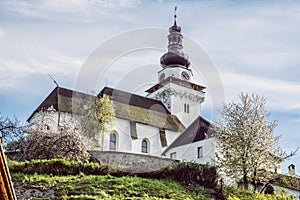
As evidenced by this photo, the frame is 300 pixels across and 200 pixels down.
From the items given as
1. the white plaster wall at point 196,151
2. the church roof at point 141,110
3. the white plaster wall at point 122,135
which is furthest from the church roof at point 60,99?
the white plaster wall at point 196,151

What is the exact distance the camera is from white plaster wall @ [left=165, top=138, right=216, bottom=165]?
123 ft

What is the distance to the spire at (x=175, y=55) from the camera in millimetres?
62781

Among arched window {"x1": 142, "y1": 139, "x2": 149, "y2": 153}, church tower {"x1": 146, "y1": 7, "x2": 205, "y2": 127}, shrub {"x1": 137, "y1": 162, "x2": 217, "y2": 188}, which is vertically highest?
church tower {"x1": 146, "y1": 7, "x2": 205, "y2": 127}

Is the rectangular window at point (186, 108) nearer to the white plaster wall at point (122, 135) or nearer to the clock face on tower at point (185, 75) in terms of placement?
the clock face on tower at point (185, 75)

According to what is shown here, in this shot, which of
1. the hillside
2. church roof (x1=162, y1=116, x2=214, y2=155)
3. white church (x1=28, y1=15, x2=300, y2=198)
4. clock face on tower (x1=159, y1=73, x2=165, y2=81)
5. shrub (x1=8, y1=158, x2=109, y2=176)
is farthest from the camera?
clock face on tower (x1=159, y1=73, x2=165, y2=81)

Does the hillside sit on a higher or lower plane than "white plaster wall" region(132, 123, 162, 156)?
lower

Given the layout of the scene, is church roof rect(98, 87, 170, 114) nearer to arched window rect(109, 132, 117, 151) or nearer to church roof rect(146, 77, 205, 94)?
church roof rect(146, 77, 205, 94)

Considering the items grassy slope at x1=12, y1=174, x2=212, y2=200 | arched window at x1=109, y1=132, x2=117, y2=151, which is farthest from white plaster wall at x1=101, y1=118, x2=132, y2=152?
grassy slope at x1=12, y1=174, x2=212, y2=200

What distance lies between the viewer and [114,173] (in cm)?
2352

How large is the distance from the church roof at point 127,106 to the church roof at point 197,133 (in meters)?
7.47

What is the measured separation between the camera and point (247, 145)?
29.0 meters

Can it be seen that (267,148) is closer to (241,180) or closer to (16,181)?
(241,180)

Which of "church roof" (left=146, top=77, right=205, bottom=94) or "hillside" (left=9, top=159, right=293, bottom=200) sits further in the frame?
"church roof" (left=146, top=77, right=205, bottom=94)

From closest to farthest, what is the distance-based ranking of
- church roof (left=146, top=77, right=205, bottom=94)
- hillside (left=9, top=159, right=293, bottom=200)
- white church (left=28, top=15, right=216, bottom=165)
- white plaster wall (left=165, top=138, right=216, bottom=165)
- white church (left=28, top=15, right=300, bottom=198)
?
hillside (left=9, top=159, right=293, bottom=200) < white plaster wall (left=165, top=138, right=216, bottom=165) < white church (left=28, top=15, right=300, bottom=198) < white church (left=28, top=15, right=216, bottom=165) < church roof (left=146, top=77, right=205, bottom=94)
